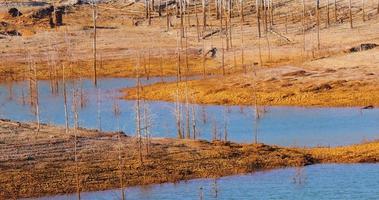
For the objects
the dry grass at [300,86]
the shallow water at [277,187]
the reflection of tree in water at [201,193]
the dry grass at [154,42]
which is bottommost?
the shallow water at [277,187]

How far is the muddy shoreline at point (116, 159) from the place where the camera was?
30.2m

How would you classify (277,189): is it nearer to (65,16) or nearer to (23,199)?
(23,199)

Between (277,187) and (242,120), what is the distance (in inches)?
630

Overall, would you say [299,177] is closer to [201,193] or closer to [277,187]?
[277,187]

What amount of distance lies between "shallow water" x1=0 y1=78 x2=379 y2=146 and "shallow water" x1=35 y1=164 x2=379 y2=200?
6071 mm

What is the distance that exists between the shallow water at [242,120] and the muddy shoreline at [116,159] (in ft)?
11.9

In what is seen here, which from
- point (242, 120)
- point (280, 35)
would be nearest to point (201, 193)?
point (242, 120)

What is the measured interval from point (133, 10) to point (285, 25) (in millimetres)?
24521

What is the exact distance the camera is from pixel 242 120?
45.7m

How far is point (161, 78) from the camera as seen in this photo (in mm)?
69875

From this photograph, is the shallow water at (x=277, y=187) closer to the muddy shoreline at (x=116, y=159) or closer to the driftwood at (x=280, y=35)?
the muddy shoreline at (x=116, y=159)

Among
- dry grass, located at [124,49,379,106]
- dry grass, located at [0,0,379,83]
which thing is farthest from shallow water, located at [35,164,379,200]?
dry grass, located at [0,0,379,83]

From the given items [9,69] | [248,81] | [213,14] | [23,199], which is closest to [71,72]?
[9,69]

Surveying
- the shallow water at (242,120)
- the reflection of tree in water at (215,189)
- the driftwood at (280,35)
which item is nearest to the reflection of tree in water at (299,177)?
the reflection of tree in water at (215,189)
